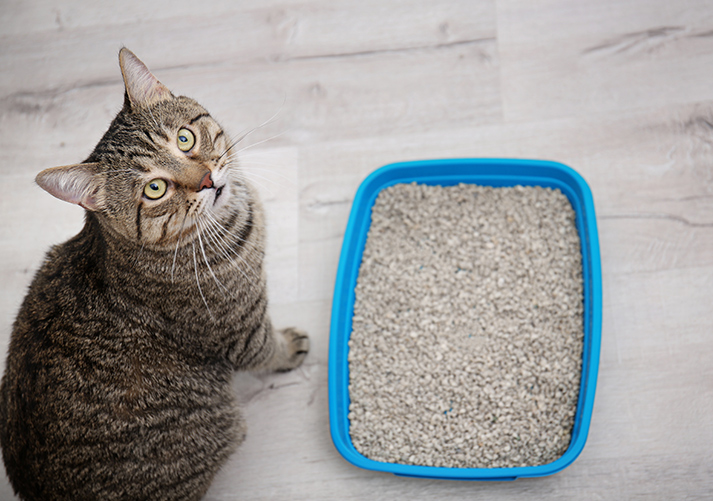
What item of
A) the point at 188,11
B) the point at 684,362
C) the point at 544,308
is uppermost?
the point at 188,11

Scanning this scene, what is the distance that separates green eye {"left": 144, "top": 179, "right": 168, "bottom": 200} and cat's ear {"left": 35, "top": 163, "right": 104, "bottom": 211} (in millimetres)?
79

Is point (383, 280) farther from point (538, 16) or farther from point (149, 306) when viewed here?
point (538, 16)

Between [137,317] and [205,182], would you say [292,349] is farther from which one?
[205,182]

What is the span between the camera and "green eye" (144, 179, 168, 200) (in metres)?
0.96

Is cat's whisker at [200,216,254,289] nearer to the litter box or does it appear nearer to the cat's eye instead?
the cat's eye

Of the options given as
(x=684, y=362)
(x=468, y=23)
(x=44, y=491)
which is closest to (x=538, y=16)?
(x=468, y=23)

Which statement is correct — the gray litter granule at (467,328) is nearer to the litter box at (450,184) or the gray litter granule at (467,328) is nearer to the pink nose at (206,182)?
the litter box at (450,184)

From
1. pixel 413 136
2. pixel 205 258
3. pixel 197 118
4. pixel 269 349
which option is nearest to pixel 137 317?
pixel 205 258

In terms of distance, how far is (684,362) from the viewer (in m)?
1.35

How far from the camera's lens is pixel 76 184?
90 centimetres

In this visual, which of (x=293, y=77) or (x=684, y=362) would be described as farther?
(x=293, y=77)

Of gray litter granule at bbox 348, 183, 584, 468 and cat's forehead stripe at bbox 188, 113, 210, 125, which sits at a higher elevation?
cat's forehead stripe at bbox 188, 113, 210, 125

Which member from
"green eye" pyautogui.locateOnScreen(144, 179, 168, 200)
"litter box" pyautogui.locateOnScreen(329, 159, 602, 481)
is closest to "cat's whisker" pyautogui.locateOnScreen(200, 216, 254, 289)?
"green eye" pyautogui.locateOnScreen(144, 179, 168, 200)

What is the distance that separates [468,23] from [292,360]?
1.22 meters
